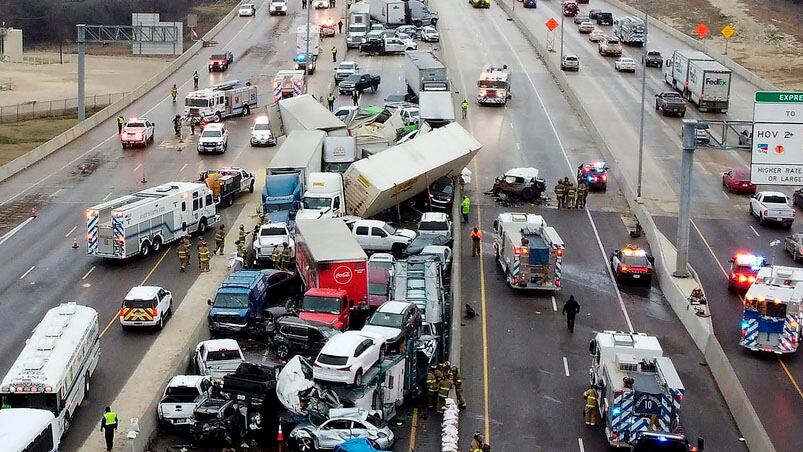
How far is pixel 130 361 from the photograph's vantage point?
39.7 meters

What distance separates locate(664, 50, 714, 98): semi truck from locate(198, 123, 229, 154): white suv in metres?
35.3

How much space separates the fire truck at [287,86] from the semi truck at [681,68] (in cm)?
2775

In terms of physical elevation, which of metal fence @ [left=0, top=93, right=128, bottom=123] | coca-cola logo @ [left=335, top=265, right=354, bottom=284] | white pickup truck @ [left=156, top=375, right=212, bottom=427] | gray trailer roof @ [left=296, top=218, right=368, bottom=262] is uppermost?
gray trailer roof @ [left=296, top=218, right=368, bottom=262]

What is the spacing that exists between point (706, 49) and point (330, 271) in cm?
7386

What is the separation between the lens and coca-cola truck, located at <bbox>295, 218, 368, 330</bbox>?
136 ft

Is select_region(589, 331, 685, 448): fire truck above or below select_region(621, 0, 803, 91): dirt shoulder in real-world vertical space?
above

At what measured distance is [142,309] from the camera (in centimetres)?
4203

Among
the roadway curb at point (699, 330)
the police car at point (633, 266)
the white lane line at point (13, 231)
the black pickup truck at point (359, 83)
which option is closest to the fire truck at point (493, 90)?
the black pickup truck at point (359, 83)

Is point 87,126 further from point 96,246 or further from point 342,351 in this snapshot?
point 342,351

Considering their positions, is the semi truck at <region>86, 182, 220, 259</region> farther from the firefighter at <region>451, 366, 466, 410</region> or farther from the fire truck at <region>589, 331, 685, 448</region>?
the fire truck at <region>589, 331, 685, 448</region>

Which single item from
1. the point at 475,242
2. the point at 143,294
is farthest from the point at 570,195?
the point at 143,294

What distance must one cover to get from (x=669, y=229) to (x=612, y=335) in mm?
22961

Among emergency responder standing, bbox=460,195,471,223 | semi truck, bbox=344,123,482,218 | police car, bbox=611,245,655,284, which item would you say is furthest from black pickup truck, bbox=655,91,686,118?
police car, bbox=611,245,655,284

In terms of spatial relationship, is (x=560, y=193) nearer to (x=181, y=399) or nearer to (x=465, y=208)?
(x=465, y=208)
